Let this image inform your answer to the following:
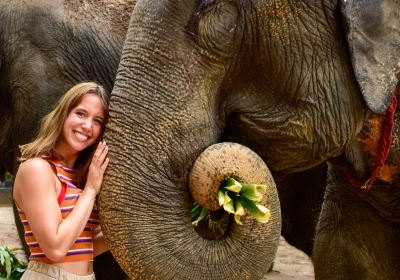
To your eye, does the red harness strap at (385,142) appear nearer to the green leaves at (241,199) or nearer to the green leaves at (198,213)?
the green leaves at (241,199)

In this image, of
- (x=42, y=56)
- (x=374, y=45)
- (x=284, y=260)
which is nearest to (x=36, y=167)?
(x=374, y=45)

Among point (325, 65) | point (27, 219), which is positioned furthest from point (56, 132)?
point (325, 65)

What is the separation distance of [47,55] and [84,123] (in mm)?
1549

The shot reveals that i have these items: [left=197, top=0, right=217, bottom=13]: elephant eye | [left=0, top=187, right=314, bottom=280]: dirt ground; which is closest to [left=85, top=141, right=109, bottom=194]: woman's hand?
[left=197, top=0, right=217, bottom=13]: elephant eye

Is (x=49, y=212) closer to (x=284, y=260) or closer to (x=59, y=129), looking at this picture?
(x=59, y=129)

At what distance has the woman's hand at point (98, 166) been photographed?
9.00ft

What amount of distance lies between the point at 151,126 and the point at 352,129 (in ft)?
2.54

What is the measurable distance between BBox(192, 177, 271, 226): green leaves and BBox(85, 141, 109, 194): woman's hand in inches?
15.1

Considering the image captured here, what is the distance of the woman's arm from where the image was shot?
9.62 feet

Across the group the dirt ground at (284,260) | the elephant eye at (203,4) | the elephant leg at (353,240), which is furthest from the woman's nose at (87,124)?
the dirt ground at (284,260)

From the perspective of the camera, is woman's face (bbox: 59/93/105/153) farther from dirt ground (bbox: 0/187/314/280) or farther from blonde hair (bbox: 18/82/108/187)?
dirt ground (bbox: 0/187/314/280)

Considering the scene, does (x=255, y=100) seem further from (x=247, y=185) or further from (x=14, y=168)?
(x=14, y=168)

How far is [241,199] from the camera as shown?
9.11 feet

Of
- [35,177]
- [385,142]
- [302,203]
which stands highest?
[385,142]
